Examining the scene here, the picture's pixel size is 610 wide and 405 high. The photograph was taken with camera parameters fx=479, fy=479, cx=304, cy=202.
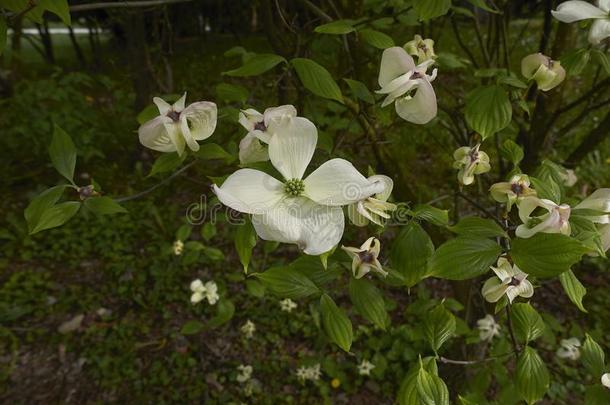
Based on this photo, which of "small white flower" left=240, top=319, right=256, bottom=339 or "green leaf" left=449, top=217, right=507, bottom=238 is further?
"small white flower" left=240, top=319, right=256, bottom=339

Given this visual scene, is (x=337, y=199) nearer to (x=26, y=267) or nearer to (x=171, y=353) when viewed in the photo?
(x=171, y=353)

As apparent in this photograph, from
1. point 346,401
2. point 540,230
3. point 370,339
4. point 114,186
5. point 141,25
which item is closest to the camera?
Result: point 540,230

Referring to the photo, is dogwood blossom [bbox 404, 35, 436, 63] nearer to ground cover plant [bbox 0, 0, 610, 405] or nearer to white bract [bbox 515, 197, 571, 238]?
ground cover plant [bbox 0, 0, 610, 405]

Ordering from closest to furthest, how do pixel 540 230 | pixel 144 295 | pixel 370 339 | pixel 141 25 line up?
1. pixel 540 230
2. pixel 370 339
3. pixel 144 295
4. pixel 141 25

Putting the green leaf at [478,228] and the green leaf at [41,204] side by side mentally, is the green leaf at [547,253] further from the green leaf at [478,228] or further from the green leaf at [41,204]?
the green leaf at [41,204]

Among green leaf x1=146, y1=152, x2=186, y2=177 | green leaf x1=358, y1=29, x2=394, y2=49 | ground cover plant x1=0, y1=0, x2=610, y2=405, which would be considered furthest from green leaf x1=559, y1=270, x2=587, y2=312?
green leaf x1=146, y1=152, x2=186, y2=177

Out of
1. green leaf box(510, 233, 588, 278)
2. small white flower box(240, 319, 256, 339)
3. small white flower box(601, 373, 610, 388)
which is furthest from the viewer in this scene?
small white flower box(240, 319, 256, 339)

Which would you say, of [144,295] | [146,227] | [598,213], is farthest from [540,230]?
[146,227]

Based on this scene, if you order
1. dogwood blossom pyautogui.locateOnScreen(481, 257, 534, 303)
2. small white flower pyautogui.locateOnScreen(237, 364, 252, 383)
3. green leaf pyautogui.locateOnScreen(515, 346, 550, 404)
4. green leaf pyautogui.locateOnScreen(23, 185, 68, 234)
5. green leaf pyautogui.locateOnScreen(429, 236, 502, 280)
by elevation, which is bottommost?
small white flower pyautogui.locateOnScreen(237, 364, 252, 383)
